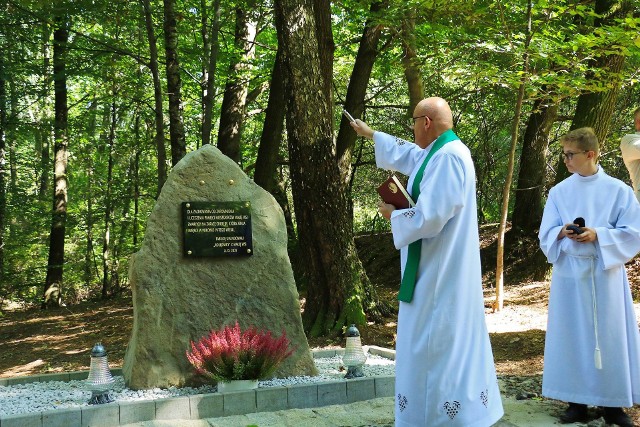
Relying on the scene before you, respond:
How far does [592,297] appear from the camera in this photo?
4984mm

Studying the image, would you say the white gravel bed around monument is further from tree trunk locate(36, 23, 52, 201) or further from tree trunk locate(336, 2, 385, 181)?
tree trunk locate(36, 23, 52, 201)

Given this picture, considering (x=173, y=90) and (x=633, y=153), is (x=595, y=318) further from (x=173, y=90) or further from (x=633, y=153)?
(x=173, y=90)

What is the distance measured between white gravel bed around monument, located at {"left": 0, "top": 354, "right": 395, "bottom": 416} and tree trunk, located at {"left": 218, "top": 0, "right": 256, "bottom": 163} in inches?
266

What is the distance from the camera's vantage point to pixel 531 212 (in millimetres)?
13312

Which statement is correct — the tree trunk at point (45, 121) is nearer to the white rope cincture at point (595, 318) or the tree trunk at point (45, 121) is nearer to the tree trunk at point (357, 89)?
the tree trunk at point (357, 89)

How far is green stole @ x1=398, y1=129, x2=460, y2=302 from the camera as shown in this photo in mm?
3936

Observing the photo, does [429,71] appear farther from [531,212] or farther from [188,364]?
[188,364]

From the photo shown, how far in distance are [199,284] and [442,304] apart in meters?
2.79

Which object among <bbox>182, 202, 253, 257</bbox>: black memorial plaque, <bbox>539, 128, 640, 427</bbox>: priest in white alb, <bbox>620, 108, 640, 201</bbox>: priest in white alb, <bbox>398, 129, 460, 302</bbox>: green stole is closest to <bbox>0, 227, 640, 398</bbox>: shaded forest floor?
<bbox>539, 128, 640, 427</bbox>: priest in white alb

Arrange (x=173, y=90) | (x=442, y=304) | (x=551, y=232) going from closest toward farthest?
(x=442, y=304) < (x=551, y=232) < (x=173, y=90)

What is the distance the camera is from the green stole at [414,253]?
3.94 metres

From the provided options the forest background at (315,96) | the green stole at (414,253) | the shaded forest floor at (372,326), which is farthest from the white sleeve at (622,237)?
the forest background at (315,96)

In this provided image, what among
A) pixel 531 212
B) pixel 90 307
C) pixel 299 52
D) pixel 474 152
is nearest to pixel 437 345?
pixel 299 52

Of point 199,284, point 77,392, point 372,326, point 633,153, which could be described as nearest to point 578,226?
point 633,153
